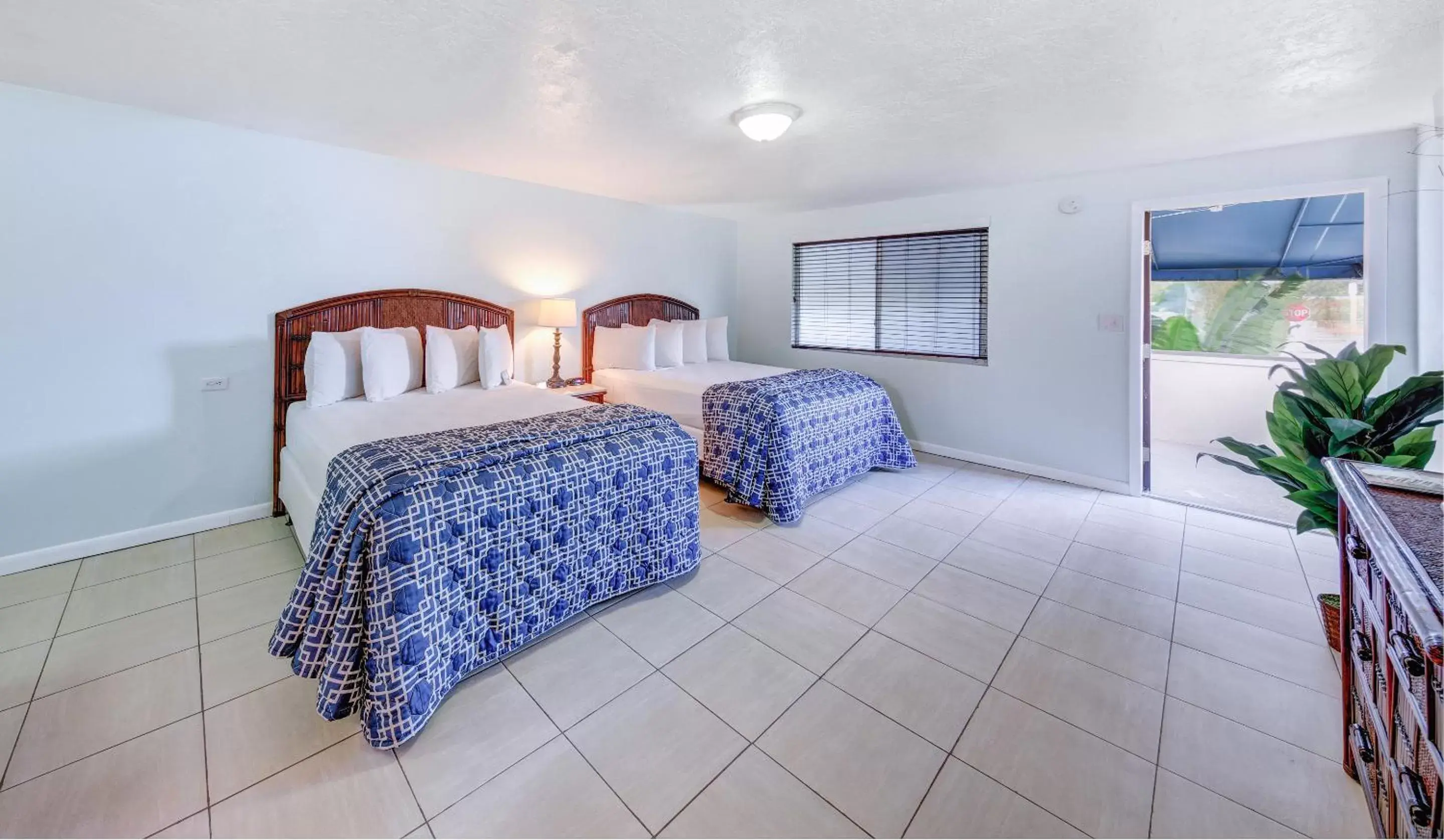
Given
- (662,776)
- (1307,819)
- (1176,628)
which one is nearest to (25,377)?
(662,776)

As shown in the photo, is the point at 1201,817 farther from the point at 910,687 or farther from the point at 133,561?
the point at 133,561

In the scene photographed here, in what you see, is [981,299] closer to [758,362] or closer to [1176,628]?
[758,362]

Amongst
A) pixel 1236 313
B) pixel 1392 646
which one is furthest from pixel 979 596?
pixel 1236 313

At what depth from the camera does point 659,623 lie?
228 cm

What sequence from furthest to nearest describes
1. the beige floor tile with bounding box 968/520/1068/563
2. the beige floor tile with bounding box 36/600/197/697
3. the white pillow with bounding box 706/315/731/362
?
the white pillow with bounding box 706/315/731/362 < the beige floor tile with bounding box 968/520/1068/563 < the beige floor tile with bounding box 36/600/197/697

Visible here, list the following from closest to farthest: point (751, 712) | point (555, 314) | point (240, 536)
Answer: point (751, 712) → point (240, 536) → point (555, 314)

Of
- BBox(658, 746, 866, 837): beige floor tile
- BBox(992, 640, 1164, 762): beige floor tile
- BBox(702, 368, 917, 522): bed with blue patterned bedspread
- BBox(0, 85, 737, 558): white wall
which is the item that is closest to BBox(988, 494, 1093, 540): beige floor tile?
BBox(702, 368, 917, 522): bed with blue patterned bedspread

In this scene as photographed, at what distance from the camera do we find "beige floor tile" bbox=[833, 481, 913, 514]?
11.8 feet

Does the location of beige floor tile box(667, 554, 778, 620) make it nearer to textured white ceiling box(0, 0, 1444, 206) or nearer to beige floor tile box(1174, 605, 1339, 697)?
beige floor tile box(1174, 605, 1339, 697)

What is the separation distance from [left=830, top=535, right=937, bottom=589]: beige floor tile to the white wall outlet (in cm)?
225

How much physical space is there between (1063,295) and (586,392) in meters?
3.52

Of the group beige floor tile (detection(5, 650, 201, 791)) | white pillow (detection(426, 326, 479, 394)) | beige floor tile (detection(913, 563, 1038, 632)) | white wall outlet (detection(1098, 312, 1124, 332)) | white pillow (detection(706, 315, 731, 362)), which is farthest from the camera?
white pillow (detection(706, 315, 731, 362))

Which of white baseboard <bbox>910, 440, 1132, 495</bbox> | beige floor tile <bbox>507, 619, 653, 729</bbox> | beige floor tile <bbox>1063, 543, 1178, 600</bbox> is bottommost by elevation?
beige floor tile <bbox>507, 619, 653, 729</bbox>

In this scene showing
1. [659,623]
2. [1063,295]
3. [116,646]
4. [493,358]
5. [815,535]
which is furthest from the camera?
[1063,295]
